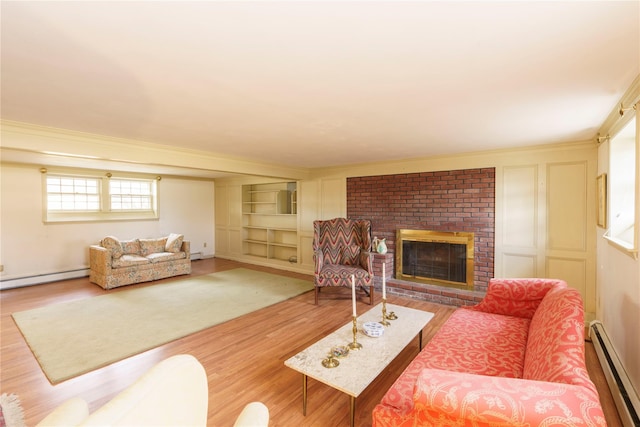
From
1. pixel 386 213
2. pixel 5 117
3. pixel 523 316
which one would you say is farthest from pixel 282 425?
pixel 386 213

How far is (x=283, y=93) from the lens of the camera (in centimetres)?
201

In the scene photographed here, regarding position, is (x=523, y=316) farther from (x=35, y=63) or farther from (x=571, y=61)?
(x=35, y=63)

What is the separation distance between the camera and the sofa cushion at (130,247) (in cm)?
554

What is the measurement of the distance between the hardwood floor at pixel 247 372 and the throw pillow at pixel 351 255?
0.96m

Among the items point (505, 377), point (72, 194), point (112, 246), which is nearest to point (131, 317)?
point (112, 246)

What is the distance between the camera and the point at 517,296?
2.51m

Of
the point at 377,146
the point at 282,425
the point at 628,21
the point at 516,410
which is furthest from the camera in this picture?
the point at 377,146

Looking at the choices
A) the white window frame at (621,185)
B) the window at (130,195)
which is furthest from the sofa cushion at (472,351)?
the window at (130,195)

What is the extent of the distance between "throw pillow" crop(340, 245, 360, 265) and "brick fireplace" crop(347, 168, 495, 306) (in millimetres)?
301

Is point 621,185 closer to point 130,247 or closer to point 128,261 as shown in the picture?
point 128,261

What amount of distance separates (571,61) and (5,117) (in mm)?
4082

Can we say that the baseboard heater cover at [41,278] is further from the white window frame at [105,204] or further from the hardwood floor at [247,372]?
the hardwood floor at [247,372]

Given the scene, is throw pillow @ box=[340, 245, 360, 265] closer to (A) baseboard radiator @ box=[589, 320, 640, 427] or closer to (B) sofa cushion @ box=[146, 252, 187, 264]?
(A) baseboard radiator @ box=[589, 320, 640, 427]

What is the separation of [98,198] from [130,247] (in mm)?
1361
